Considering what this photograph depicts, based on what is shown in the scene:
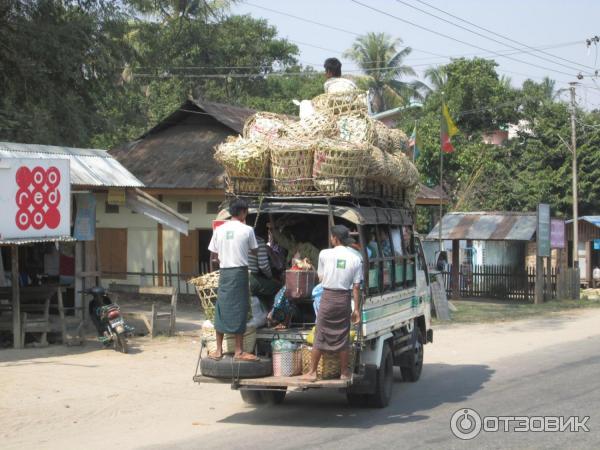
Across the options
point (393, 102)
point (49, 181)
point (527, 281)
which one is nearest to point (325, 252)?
point (49, 181)

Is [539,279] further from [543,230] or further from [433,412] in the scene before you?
[433,412]

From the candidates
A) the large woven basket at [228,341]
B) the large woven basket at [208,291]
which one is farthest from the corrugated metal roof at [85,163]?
the large woven basket at [228,341]

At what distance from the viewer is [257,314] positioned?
913 centimetres

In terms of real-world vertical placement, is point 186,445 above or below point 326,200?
below

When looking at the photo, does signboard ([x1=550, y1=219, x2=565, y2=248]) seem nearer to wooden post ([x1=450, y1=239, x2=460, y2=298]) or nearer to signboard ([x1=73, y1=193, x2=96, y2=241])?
wooden post ([x1=450, y1=239, x2=460, y2=298])

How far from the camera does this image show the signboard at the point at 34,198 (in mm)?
12586

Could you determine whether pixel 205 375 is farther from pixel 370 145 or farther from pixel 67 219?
pixel 67 219

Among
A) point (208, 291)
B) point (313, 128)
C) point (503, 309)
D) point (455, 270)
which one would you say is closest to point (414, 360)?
point (208, 291)

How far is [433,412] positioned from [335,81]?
417 centimetres

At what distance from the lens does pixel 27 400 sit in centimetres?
1001

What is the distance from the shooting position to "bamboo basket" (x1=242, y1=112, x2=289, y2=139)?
9812 mm

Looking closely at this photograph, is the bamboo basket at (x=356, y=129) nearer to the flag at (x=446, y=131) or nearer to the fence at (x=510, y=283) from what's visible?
the flag at (x=446, y=131)

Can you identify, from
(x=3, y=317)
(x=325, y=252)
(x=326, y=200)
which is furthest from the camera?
(x=3, y=317)

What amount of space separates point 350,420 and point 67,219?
652cm
